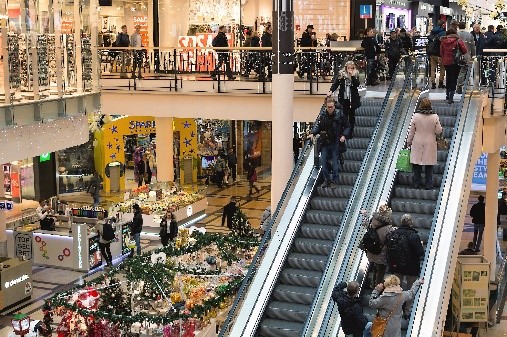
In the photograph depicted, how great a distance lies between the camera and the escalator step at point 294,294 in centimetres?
1073

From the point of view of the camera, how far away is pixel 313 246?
11.4 m

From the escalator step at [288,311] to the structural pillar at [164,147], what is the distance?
38.3 feet

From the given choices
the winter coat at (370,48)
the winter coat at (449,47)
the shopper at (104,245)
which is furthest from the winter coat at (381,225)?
the shopper at (104,245)

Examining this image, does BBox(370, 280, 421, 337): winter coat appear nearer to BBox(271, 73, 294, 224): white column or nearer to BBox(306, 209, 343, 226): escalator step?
BBox(306, 209, 343, 226): escalator step

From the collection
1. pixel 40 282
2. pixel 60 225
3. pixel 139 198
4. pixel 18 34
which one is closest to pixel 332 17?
pixel 139 198

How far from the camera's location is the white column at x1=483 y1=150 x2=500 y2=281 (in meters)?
17.2

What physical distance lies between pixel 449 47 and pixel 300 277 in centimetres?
565

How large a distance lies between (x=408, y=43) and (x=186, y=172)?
11703 mm

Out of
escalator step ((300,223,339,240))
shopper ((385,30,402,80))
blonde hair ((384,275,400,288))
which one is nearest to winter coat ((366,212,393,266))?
blonde hair ((384,275,400,288))

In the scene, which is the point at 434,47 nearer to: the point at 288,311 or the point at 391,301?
the point at 288,311

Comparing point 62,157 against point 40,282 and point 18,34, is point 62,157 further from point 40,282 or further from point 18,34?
point 18,34

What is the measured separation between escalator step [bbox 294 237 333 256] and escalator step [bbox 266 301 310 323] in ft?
3.03

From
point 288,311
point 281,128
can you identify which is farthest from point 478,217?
point 288,311

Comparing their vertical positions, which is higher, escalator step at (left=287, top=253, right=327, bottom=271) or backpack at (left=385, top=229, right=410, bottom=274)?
backpack at (left=385, top=229, right=410, bottom=274)
